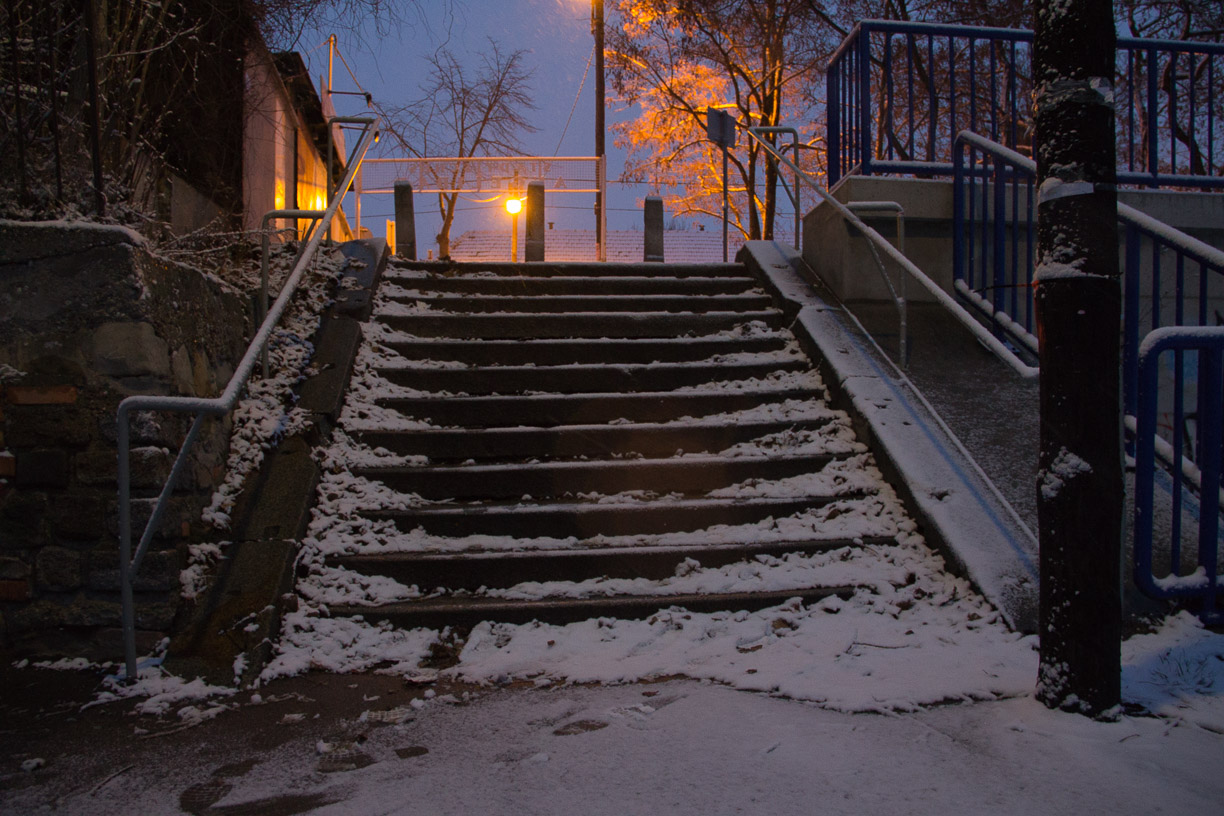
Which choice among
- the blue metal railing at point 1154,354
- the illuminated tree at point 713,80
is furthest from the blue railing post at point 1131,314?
the illuminated tree at point 713,80

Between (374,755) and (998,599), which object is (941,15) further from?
(374,755)

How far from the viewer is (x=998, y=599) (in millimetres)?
2947

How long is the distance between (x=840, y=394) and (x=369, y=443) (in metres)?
2.55

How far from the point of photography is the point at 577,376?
15.6ft

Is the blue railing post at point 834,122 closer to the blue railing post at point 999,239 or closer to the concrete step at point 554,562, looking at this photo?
the blue railing post at point 999,239

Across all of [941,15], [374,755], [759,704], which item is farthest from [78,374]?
[941,15]

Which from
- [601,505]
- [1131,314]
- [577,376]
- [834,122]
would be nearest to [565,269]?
[577,376]

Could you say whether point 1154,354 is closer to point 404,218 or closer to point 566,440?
point 566,440

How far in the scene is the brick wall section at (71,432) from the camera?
2.96 meters

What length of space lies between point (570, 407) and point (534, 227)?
17.7 ft

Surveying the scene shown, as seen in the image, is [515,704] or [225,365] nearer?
[515,704]

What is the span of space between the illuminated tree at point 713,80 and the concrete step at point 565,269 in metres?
10.0

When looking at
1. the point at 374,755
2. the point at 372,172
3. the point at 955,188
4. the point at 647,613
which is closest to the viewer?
the point at 374,755

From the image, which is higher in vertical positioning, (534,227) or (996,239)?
(534,227)
